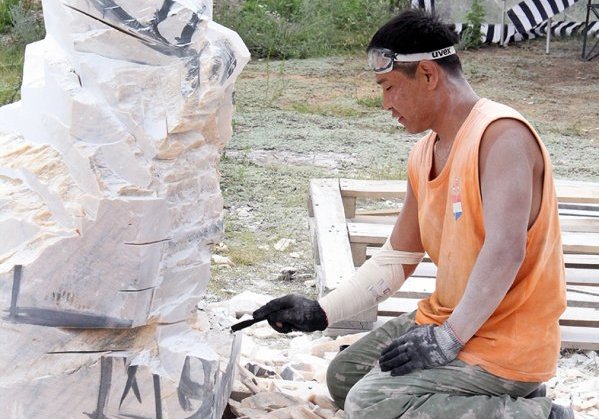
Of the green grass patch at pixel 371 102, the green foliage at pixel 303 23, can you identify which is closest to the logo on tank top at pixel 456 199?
the green grass patch at pixel 371 102

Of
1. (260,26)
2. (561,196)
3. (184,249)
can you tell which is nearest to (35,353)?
(184,249)

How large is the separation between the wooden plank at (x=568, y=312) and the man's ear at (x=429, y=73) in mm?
1589

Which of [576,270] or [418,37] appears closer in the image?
[418,37]

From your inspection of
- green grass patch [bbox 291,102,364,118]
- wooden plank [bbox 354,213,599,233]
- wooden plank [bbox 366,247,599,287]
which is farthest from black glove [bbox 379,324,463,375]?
green grass patch [bbox 291,102,364,118]

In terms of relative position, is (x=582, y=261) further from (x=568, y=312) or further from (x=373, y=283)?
(x=373, y=283)

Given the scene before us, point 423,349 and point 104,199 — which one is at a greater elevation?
point 104,199

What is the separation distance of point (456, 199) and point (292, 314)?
0.70 metres

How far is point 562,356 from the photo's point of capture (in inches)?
165

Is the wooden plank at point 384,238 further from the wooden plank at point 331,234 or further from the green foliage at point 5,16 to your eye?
the green foliage at point 5,16

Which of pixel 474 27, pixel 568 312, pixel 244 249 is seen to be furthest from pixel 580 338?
pixel 474 27

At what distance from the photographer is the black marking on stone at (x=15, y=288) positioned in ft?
8.36

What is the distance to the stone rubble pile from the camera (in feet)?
10.7

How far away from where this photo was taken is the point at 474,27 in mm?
12047

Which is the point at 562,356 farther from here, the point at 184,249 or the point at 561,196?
the point at 184,249
